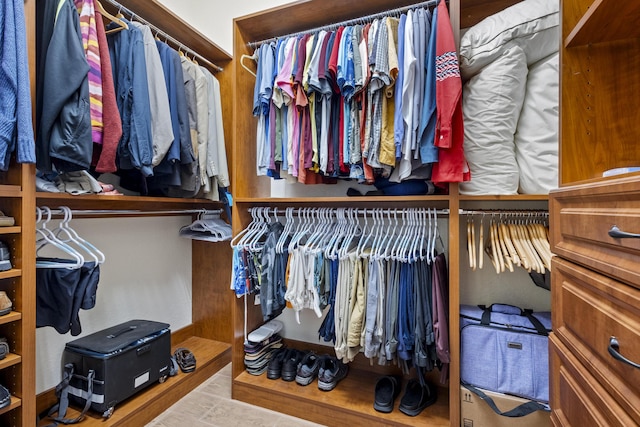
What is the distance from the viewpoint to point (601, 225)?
2.03 feet

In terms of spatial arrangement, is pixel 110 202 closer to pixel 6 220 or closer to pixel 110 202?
pixel 110 202

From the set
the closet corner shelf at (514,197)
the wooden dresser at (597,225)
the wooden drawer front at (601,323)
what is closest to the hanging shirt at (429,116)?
the closet corner shelf at (514,197)

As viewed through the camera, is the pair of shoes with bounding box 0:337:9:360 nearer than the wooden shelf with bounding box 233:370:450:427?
Yes

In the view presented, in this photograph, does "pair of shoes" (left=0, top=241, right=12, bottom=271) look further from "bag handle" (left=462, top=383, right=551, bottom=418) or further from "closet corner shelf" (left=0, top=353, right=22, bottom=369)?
"bag handle" (left=462, top=383, right=551, bottom=418)

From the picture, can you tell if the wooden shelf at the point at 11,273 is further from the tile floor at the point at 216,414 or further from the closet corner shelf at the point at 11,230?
the tile floor at the point at 216,414

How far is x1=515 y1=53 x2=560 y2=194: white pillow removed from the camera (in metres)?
1.24

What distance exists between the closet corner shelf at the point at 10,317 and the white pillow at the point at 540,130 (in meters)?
Answer: 1.97

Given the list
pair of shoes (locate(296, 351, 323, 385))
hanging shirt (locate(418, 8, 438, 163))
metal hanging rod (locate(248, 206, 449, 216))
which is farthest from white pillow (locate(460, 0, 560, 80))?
pair of shoes (locate(296, 351, 323, 385))

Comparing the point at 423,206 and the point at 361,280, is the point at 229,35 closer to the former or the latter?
the point at 423,206

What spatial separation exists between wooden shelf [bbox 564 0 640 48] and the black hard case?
6.76ft

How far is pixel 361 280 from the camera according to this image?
1.50 meters

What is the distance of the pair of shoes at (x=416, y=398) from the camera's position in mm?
1487

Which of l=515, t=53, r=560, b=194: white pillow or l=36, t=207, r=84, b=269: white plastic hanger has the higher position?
l=515, t=53, r=560, b=194: white pillow

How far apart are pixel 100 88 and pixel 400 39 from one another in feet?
4.26
